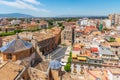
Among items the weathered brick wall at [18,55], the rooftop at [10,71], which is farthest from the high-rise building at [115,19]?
the rooftop at [10,71]

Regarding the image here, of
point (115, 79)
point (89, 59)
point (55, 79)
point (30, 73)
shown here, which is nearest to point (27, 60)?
point (30, 73)

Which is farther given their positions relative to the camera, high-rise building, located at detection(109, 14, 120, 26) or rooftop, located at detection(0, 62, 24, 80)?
high-rise building, located at detection(109, 14, 120, 26)

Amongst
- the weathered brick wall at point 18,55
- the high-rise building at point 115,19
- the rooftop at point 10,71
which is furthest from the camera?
the high-rise building at point 115,19

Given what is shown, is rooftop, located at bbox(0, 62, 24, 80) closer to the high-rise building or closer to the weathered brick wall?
the weathered brick wall

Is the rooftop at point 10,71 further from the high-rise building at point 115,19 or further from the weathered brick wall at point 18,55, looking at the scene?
the high-rise building at point 115,19

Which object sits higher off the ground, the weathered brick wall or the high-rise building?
the high-rise building

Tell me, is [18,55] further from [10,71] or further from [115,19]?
[115,19]

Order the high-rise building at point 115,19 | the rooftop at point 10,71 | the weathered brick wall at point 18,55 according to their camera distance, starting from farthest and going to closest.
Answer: the high-rise building at point 115,19, the weathered brick wall at point 18,55, the rooftop at point 10,71

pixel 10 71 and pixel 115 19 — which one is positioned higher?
pixel 115 19

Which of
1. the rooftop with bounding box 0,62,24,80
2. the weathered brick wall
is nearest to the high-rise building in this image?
the weathered brick wall

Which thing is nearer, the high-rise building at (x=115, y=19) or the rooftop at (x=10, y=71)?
the rooftop at (x=10, y=71)

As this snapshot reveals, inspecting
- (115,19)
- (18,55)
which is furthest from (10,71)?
(115,19)

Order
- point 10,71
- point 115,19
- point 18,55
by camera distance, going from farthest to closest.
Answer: point 115,19 < point 18,55 < point 10,71

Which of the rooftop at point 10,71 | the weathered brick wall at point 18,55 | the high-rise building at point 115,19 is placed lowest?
the rooftop at point 10,71
